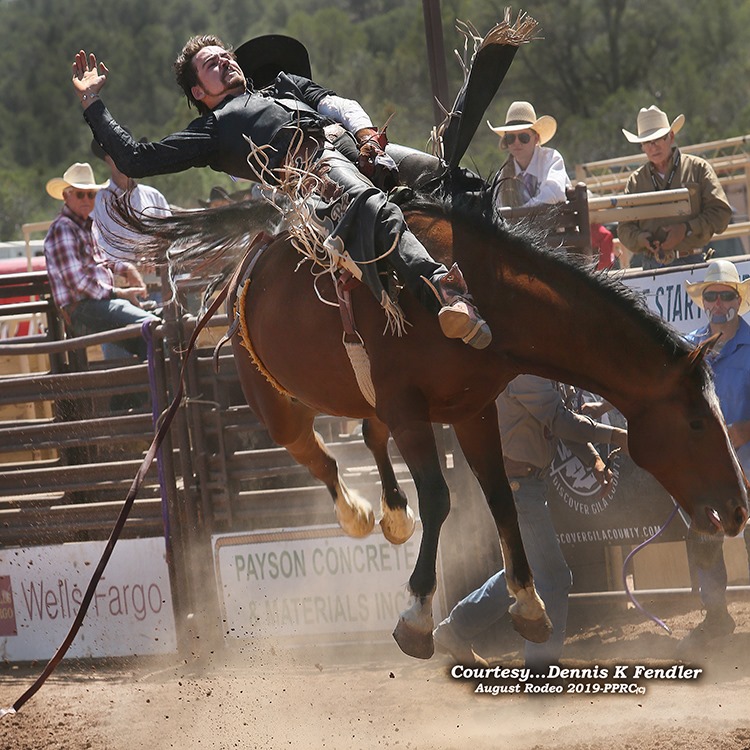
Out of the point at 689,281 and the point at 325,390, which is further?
the point at 689,281

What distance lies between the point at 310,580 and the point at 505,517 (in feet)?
9.35

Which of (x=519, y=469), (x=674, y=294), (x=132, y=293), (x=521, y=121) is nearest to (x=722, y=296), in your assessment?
(x=674, y=294)

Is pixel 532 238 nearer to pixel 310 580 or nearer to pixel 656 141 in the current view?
pixel 310 580

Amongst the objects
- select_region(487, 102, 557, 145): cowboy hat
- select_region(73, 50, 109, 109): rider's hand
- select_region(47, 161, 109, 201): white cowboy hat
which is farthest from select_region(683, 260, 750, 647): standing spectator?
select_region(47, 161, 109, 201): white cowboy hat

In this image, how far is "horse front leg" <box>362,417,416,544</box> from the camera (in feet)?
17.5

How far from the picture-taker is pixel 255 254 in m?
5.52

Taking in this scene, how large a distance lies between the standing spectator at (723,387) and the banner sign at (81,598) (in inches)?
142

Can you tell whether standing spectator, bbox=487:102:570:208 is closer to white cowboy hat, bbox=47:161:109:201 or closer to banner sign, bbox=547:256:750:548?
banner sign, bbox=547:256:750:548

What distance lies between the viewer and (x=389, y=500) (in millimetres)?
5398

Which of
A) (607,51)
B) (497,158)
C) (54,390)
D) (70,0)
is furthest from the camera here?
(70,0)

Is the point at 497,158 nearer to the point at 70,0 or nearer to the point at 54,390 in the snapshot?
the point at 54,390

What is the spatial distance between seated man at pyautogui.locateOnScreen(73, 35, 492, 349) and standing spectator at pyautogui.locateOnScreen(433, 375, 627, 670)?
186cm

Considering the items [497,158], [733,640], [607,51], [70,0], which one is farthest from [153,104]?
[733,640]

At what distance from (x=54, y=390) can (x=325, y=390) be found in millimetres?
3593
